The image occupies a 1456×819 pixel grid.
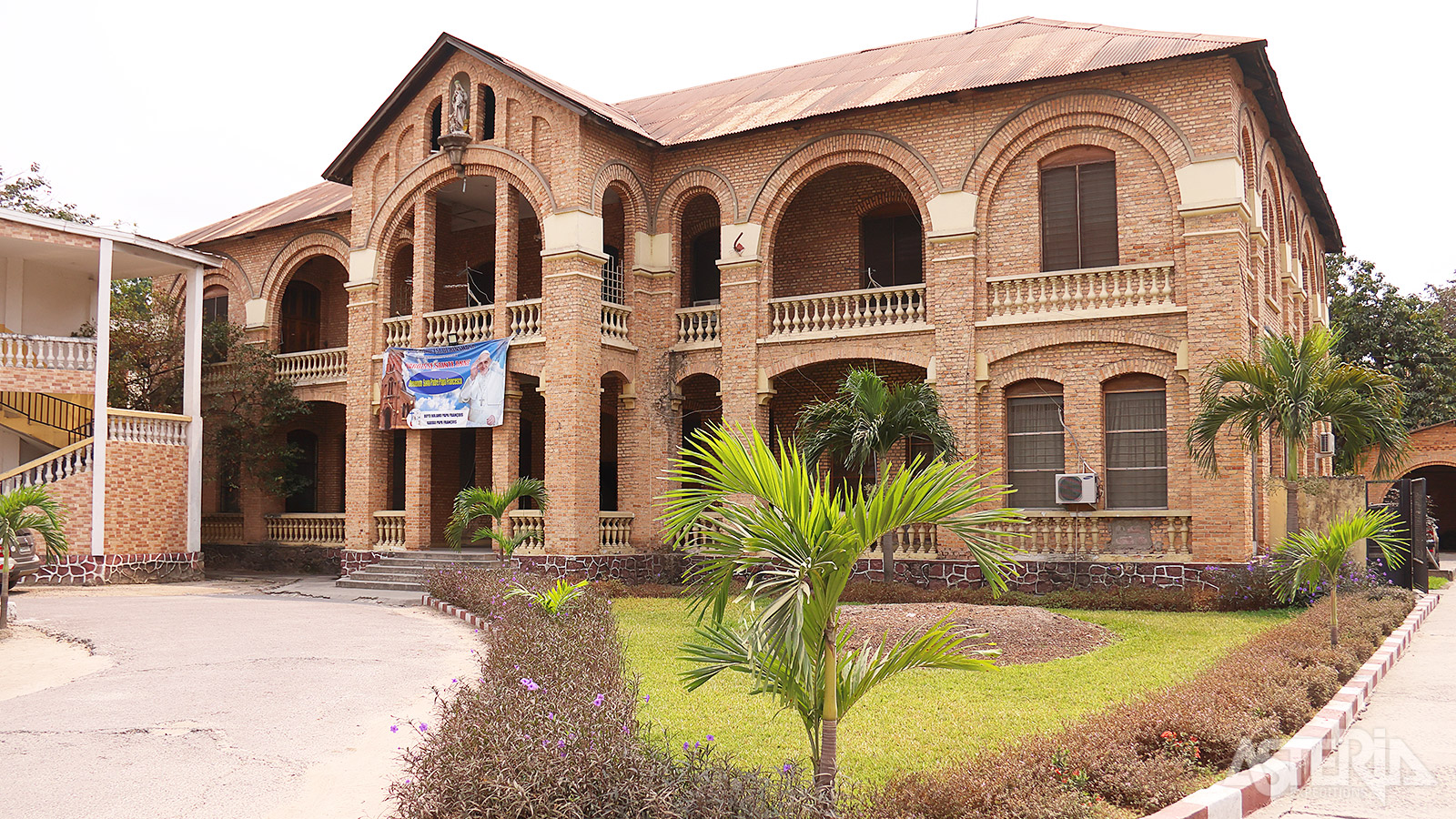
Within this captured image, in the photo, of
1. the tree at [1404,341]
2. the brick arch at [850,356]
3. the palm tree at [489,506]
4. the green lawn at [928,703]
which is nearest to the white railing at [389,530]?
the palm tree at [489,506]

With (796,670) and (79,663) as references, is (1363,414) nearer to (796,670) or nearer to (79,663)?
(796,670)

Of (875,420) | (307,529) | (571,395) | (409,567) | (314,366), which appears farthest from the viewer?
(314,366)

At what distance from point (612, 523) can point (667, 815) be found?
16.2 metres

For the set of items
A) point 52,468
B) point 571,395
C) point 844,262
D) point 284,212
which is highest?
point 284,212

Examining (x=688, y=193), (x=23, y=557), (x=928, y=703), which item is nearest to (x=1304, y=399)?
(x=928, y=703)

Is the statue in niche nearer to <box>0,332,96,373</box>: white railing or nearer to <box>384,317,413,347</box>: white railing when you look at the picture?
<box>384,317,413,347</box>: white railing

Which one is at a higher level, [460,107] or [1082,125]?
[460,107]

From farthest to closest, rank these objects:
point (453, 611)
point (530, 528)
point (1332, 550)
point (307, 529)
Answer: point (307, 529) → point (530, 528) → point (453, 611) → point (1332, 550)

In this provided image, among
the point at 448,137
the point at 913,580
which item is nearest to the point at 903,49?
the point at 448,137

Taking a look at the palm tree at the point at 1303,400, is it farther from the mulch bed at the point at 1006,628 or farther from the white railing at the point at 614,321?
the white railing at the point at 614,321

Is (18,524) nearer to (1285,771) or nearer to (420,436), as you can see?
(420,436)

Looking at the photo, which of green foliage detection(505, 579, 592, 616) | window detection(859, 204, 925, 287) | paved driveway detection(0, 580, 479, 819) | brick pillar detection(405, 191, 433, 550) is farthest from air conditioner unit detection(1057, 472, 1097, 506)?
brick pillar detection(405, 191, 433, 550)

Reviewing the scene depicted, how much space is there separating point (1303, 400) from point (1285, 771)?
393 inches

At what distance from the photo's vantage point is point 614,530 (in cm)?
2056
